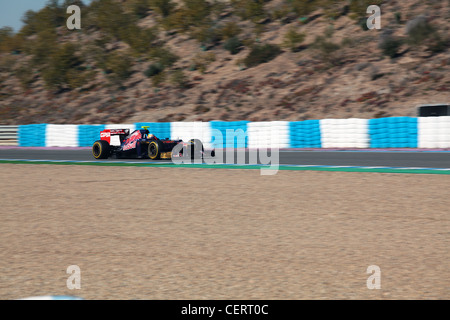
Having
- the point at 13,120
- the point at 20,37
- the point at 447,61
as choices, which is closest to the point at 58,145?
the point at 13,120

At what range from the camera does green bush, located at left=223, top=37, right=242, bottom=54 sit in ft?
121

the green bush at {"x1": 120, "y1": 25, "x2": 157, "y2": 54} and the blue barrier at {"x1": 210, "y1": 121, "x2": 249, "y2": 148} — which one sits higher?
the green bush at {"x1": 120, "y1": 25, "x2": 157, "y2": 54}

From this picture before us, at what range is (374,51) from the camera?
3142 centimetres

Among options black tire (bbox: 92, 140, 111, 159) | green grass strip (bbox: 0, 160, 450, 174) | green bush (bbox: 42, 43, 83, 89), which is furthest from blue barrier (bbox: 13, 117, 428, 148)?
green bush (bbox: 42, 43, 83, 89)

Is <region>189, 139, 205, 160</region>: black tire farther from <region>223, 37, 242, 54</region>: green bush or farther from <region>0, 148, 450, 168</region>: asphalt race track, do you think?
<region>223, 37, 242, 54</region>: green bush

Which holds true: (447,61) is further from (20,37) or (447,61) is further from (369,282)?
(20,37)

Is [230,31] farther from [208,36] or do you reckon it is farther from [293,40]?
[293,40]

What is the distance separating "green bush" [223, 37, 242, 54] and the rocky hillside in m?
0.08

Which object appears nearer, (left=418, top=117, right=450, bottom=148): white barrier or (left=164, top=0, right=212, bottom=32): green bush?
(left=418, top=117, right=450, bottom=148): white barrier

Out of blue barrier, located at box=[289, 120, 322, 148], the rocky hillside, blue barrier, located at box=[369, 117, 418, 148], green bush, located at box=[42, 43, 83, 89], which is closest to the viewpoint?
blue barrier, located at box=[369, 117, 418, 148]

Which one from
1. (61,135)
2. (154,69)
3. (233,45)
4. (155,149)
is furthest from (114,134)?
(233,45)

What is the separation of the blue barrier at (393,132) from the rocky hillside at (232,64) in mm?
5961

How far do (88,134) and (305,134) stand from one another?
9778 mm

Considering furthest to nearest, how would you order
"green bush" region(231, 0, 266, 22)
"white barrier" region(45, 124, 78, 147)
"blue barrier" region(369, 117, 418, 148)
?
"green bush" region(231, 0, 266, 22), "white barrier" region(45, 124, 78, 147), "blue barrier" region(369, 117, 418, 148)
